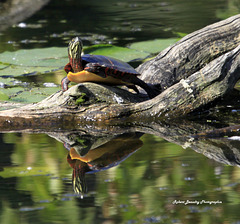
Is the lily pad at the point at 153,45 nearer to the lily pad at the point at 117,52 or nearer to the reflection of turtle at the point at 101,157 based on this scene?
the lily pad at the point at 117,52

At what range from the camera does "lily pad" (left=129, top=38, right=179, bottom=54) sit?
521cm

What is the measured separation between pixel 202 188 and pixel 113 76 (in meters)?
1.37

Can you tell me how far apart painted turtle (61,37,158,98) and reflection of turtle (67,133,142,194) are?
1.59 feet

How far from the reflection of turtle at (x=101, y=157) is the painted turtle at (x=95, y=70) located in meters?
0.48

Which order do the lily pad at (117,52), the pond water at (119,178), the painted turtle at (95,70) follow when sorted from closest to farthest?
the pond water at (119,178)
the painted turtle at (95,70)
the lily pad at (117,52)

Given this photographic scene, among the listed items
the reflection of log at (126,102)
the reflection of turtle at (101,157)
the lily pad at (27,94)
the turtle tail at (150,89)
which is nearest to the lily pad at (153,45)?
the lily pad at (27,94)

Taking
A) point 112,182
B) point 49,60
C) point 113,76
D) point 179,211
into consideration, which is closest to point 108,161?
point 112,182

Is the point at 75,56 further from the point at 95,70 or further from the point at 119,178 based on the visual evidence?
the point at 119,178

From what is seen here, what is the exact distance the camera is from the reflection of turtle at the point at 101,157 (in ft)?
7.16

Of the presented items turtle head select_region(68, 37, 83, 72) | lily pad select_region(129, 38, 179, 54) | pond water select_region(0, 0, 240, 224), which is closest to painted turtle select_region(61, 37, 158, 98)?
turtle head select_region(68, 37, 83, 72)

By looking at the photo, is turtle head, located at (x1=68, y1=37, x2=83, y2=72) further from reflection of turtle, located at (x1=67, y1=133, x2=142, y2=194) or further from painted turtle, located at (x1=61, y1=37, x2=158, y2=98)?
reflection of turtle, located at (x1=67, y1=133, x2=142, y2=194)

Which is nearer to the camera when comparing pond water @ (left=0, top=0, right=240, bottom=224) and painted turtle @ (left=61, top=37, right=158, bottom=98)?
pond water @ (left=0, top=0, right=240, bottom=224)

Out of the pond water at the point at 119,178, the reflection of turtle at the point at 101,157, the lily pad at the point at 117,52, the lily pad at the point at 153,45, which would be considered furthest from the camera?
the lily pad at the point at 153,45

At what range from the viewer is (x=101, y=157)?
247 centimetres
